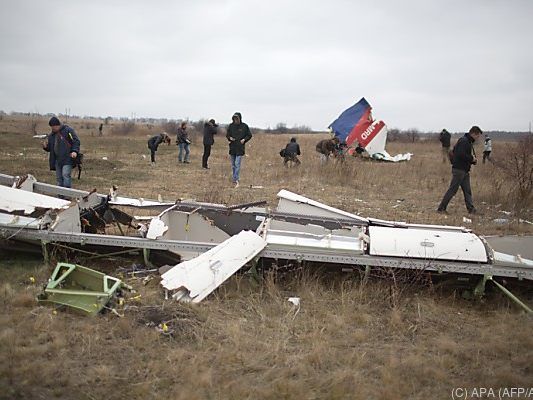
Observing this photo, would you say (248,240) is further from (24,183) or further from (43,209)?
(24,183)

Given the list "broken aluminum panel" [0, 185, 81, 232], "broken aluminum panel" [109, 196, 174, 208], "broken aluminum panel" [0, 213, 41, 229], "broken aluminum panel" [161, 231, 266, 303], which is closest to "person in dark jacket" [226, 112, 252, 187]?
"broken aluminum panel" [109, 196, 174, 208]

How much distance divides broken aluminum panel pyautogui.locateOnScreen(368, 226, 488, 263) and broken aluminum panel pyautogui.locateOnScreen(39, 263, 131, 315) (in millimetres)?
2447

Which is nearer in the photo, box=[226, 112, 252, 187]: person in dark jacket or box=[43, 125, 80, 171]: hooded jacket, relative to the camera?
box=[43, 125, 80, 171]: hooded jacket

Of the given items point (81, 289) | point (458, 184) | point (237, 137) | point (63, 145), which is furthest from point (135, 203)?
point (458, 184)

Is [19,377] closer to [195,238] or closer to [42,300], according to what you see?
[42,300]

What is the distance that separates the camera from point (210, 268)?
4082mm

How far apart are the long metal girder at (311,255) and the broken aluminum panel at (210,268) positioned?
0.16 metres

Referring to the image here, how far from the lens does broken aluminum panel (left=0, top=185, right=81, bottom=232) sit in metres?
4.64

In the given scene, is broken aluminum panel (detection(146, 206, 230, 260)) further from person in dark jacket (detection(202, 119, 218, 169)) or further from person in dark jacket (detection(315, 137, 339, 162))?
person in dark jacket (detection(315, 137, 339, 162))

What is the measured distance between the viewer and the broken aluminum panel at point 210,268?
3.95 meters

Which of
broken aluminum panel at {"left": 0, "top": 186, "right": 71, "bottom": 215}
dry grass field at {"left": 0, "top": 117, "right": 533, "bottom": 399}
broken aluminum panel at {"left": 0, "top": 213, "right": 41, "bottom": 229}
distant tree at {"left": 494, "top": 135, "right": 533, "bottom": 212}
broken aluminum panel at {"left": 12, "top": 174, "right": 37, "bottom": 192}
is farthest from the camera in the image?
distant tree at {"left": 494, "top": 135, "right": 533, "bottom": 212}

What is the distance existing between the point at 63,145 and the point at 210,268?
14.7 feet

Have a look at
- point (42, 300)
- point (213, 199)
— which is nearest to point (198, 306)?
point (42, 300)

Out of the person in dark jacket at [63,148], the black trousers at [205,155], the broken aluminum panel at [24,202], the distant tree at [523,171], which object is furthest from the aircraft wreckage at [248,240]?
the black trousers at [205,155]
